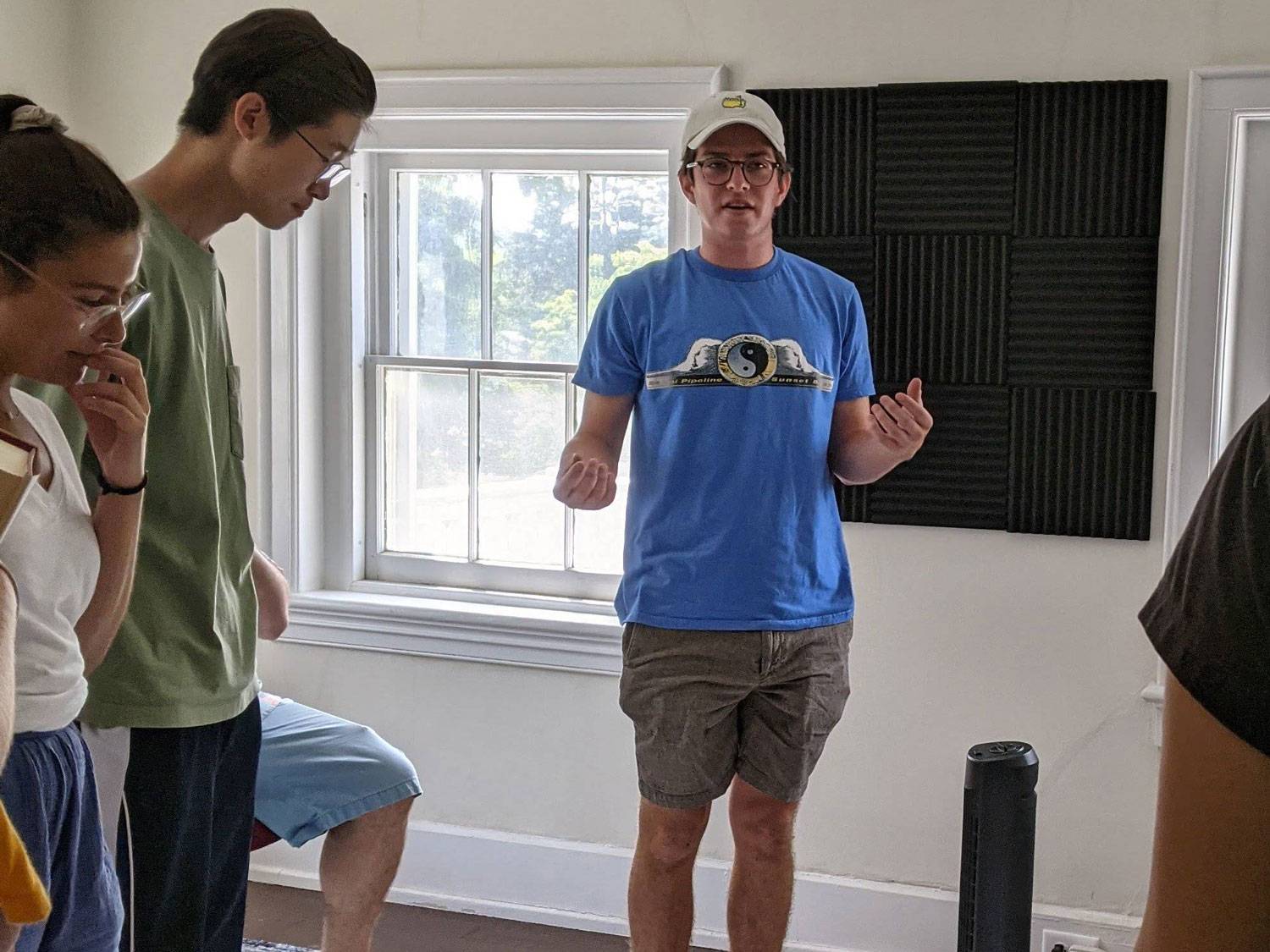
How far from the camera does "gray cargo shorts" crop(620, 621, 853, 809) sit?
248cm

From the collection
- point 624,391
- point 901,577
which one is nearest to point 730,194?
point 624,391

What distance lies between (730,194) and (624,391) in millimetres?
431

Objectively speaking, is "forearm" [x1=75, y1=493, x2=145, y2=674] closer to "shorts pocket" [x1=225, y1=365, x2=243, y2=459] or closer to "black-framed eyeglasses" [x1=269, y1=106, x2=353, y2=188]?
"shorts pocket" [x1=225, y1=365, x2=243, y2=459]

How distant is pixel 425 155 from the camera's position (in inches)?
139

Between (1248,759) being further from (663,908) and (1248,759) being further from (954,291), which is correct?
(954,291)

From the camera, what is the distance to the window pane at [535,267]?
3.45 metres

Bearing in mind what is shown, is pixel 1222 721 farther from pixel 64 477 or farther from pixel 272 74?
pixel 272 74

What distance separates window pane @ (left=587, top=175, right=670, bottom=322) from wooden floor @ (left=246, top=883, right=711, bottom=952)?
1.59 metres

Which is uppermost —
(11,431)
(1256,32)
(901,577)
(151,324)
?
(1256,32)

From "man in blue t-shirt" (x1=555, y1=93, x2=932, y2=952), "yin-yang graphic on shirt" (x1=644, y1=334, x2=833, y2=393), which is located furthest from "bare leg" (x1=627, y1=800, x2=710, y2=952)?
"yin-yang graphic on shirt" (x1=644, y1=334, x2=833, y2=393)

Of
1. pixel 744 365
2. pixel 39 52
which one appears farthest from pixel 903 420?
pixel 39 52

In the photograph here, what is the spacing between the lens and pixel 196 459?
1774mm

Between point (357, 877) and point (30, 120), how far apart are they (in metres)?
1.56

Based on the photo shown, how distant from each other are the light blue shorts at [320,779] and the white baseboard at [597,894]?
955mm
